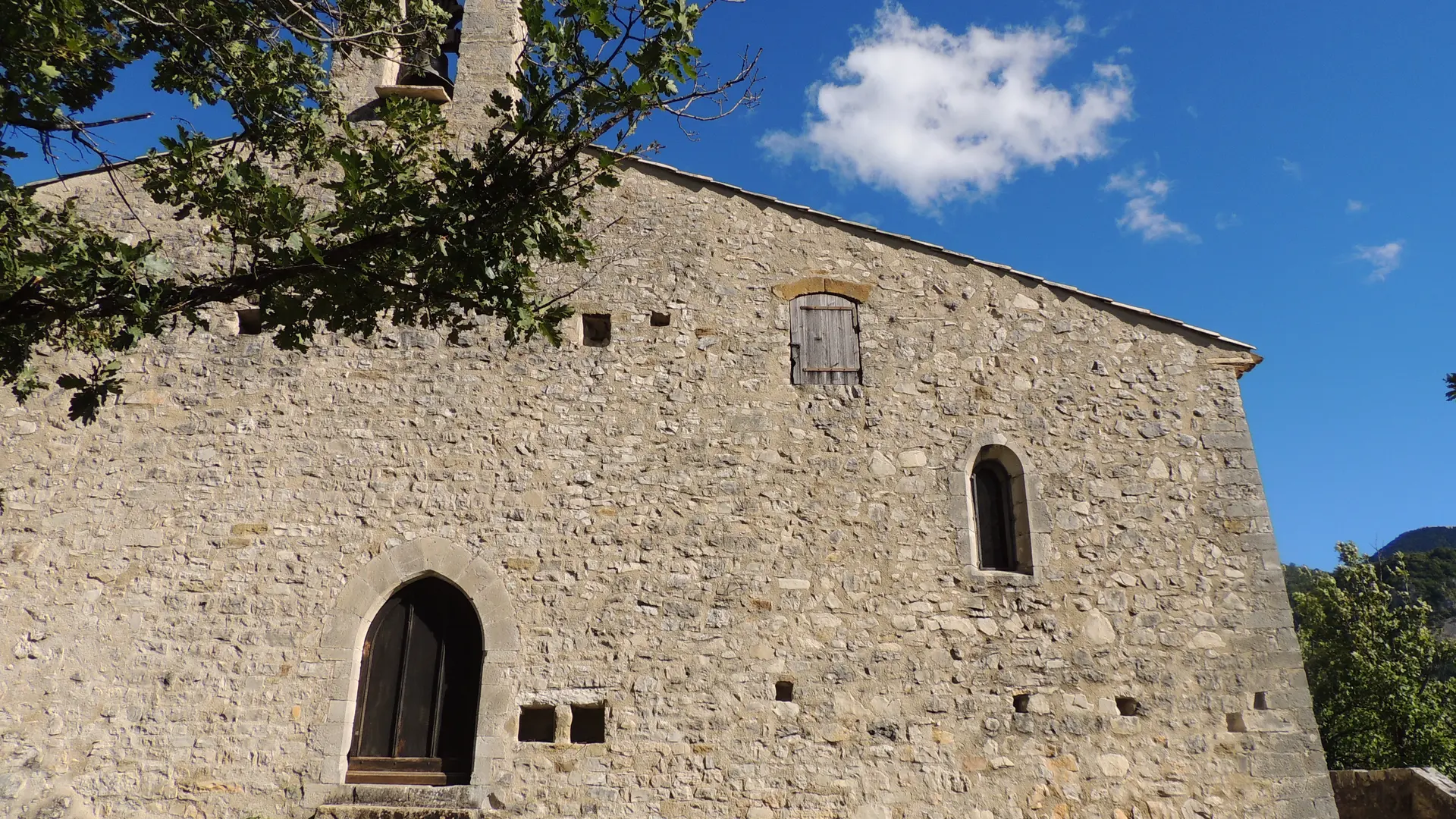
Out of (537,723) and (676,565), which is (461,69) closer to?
(676,565)

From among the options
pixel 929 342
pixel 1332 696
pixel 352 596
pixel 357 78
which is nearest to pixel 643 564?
pixel 352 596

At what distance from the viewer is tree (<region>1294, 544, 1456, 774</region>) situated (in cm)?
1627

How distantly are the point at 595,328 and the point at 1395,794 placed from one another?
27.2ft

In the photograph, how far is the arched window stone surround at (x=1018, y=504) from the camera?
709 cm

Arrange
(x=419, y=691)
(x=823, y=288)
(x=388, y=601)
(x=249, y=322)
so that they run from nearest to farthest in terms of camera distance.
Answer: (x=419, y=691) < (x=388, y=601) < (x=249, y=322) < (x=823, y=288)

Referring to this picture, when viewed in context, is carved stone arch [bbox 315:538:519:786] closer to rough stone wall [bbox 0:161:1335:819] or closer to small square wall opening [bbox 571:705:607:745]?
rough stone wall [bbox 0:161:1335:819]

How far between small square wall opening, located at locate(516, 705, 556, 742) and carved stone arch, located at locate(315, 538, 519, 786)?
0.13m

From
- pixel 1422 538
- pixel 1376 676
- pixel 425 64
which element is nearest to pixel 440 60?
pixel 425 64

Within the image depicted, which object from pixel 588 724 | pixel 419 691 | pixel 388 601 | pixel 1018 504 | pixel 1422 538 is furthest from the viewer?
pixel 1422 538

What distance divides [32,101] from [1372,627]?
21552mm

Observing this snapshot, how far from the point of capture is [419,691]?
6.82 meters

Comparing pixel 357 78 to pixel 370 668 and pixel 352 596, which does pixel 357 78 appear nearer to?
pixel 352 596

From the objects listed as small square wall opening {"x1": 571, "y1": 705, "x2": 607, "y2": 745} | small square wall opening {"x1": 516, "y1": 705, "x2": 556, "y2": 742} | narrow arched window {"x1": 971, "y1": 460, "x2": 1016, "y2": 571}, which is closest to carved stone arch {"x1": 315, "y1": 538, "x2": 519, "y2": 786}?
small square wall opening {"x1": 516, "y1": 705, "x2": 556, "y2": 742}

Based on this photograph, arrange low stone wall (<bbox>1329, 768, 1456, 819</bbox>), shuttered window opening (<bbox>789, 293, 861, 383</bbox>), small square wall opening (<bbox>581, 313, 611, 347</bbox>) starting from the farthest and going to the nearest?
small square wall opening (<bbox>581, 313, 611, 347</bbox>) < shuttered window opening (<bbox>789, 293, 861, 383</bbox>) < low stone wall (<bbox>1329, 768, 1456, 819</bbox>)
